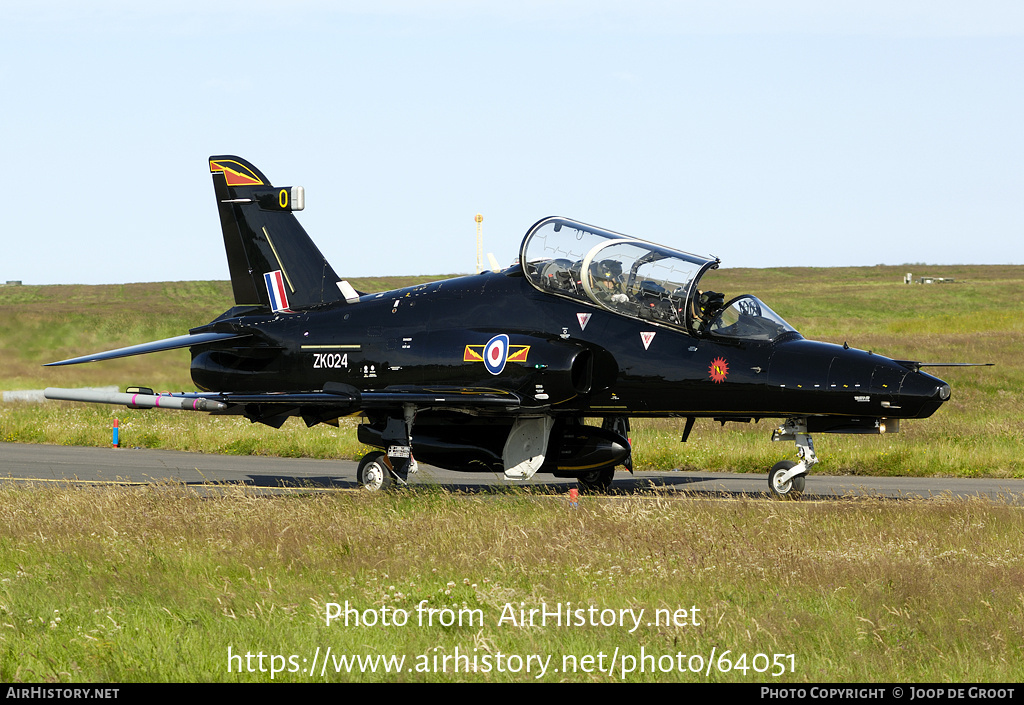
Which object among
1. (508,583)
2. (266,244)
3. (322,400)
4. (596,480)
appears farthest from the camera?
(266,244)

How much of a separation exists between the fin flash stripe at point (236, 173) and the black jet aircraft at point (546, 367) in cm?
260

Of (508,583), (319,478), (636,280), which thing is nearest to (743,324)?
(636,280)

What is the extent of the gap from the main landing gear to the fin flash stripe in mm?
10380

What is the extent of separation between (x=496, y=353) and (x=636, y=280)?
2.25 meters

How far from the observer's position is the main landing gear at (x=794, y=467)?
13.7m

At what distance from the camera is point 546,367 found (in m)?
14.1

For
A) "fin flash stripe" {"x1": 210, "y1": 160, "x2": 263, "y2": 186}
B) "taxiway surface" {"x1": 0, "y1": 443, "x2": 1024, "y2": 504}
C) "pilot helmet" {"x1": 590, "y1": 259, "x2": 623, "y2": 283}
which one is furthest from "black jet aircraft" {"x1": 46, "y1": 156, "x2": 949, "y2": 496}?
"fin flash stripe" {"x1": 210, "y1": 160, "x2": 263, "y2": 186}

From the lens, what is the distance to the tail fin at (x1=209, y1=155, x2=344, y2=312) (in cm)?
1817

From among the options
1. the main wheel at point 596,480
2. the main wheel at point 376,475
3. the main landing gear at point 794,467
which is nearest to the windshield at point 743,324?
the main landing gear at point 794,467

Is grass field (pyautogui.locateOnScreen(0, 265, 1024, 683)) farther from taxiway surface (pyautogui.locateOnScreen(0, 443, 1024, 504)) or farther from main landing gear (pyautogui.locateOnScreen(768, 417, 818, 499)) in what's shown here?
taxiway surface (pyautogui.locateOnScreen(0, 443, 1024, 504))

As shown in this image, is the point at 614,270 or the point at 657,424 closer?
the point at 614,270

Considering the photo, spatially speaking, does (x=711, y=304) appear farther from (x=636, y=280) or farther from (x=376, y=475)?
(x=376, y=475)
